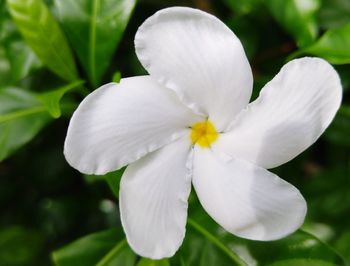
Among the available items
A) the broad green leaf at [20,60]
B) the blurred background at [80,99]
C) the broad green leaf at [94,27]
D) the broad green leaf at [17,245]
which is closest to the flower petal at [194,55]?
the blurred background at [80,99]

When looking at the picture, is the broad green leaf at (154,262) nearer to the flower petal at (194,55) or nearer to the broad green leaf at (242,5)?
the flower petal at (194,55)

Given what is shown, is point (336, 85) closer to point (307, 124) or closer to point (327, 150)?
point (307, 124)

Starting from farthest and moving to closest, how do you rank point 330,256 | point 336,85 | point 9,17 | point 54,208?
point 54,208 → point 9,17 → point 330,256 → point 336,85

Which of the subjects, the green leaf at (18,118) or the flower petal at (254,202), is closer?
the flower petal at (254,202)

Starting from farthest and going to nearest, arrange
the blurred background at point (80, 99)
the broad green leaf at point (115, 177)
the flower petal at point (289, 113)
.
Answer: the blurred background at point (80, 99) < the broad green leaf at point (115, 177) < the flower petal at point (289, 113)

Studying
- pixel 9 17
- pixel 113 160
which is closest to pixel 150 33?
pixel 113 160

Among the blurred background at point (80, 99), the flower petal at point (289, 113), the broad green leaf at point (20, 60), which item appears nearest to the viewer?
the flower petal at point (289, 113)
